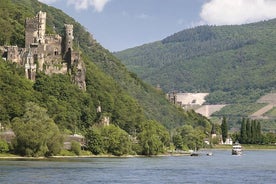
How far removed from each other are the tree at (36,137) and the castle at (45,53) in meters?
28.9

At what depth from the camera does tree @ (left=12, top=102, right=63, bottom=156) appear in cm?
12206

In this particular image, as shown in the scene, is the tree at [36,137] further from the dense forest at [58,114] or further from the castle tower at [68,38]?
the castle tower at [68,38]

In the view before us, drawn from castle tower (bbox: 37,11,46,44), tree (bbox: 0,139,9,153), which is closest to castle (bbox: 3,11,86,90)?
castle tower (bbox: 37,11,46,44)

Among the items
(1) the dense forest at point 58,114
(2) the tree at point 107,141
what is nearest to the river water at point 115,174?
(1) the dense forest at point 58,114

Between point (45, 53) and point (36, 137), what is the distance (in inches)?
1672

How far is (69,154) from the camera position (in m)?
137

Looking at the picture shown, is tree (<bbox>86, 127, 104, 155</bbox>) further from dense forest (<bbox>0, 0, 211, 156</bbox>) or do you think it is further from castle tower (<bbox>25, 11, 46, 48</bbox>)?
castle tower (<bbox>25, 11, 46, 48</bbox>)

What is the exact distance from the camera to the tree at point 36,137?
122m

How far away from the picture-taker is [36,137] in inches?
4791

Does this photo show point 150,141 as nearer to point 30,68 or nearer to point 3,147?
point 30,68

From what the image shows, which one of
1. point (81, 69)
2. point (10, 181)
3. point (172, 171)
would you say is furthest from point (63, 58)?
point (10, 181)

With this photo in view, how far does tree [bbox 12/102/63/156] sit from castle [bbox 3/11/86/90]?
1137 inches

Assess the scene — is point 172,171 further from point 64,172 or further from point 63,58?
point 63,58

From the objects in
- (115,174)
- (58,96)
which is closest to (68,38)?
(58,96)
